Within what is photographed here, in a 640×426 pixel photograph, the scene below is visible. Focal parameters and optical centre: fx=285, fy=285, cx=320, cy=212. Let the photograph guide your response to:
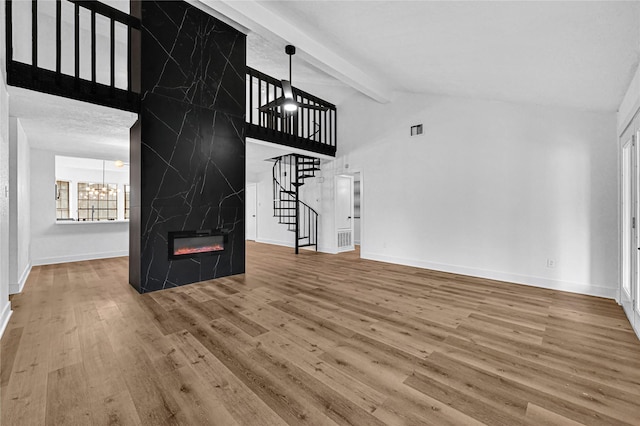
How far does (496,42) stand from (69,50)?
678 cm

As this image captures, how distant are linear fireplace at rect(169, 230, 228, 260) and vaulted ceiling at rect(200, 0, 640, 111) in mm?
3024

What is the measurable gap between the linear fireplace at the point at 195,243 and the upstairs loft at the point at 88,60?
184 cm

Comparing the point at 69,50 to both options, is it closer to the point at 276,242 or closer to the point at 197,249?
the point at 197,249

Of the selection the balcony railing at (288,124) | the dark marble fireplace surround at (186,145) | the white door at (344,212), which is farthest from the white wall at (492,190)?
the dark marble fireplace surround at (186,145)

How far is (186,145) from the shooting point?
4.29 m

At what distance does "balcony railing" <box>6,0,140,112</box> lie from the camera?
3.09 meters

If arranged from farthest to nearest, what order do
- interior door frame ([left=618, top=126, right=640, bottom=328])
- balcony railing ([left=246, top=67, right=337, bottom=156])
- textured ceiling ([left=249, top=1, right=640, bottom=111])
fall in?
balcony railing ([left=246, top=67, right=337, bottom=156]), interior door frame ([left=618, top=126, right=640, bottom=328]), textured ceiling ([left=249, top=1, right=640, bottom=111])

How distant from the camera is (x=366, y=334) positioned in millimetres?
2604

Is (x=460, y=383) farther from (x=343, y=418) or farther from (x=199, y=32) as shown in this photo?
(x=199, y=32)

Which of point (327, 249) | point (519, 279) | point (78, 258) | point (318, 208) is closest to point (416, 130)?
point (519, 279)

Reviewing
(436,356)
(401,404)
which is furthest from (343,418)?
(436,356)

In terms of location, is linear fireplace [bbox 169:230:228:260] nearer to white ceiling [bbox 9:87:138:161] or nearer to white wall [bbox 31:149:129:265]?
white ceiling [bbox 9:87:138:161]

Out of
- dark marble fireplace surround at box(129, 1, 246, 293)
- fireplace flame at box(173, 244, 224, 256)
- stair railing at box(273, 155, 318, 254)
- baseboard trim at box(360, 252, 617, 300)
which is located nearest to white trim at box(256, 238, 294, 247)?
stair railing at box(273, 155, 318, 254)

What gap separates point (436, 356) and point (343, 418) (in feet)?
3.38
